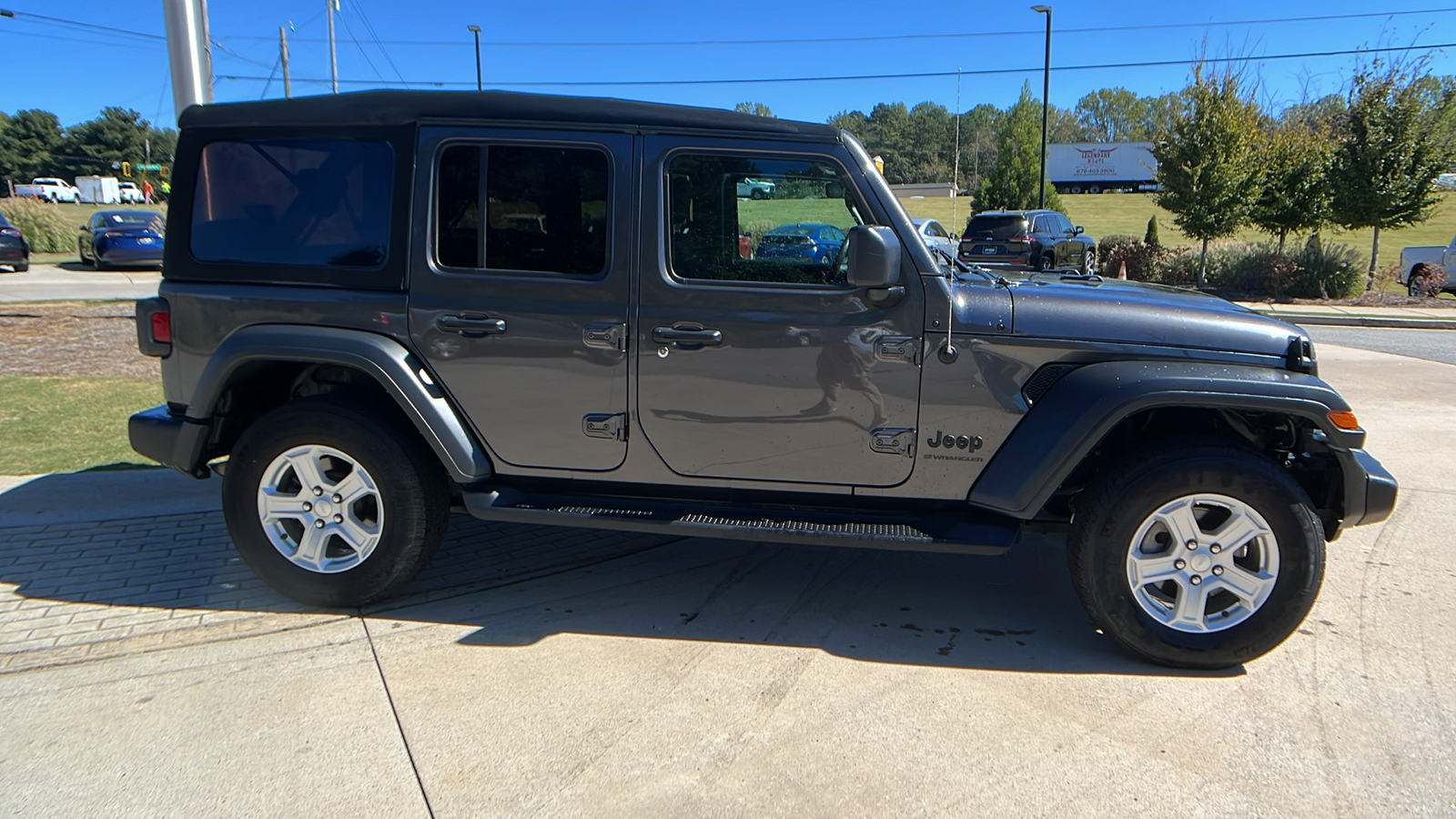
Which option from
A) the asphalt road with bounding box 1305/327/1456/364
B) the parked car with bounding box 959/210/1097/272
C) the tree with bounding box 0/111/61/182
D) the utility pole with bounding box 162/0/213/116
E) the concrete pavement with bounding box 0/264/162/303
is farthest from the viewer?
the tree with bounding box 0/111/61/182

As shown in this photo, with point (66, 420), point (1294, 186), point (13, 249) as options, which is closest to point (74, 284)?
point (13, 249)

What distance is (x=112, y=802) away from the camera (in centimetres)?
273

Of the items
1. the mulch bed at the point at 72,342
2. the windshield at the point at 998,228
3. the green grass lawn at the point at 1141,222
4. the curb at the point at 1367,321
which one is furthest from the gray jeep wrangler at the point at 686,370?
the green grass lawn at the point at 1141,222

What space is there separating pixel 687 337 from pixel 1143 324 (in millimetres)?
1740

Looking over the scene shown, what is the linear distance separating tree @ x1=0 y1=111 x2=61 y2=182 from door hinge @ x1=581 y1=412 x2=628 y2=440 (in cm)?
10063

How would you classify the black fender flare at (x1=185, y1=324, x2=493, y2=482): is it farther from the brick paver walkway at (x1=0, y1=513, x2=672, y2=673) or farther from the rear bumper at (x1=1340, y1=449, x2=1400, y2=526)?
the rear bumper at (x1=1340, y1=449, x2=1400, y2=526)

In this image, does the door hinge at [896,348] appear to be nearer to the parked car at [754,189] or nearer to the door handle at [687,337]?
the door handle at [687,337]

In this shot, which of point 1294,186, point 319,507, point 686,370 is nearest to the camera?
point 686,370

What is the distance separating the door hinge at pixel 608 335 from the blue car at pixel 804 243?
63cm

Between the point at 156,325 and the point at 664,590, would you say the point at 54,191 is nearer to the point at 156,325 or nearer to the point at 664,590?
the point at 156,325

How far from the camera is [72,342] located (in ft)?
36.4

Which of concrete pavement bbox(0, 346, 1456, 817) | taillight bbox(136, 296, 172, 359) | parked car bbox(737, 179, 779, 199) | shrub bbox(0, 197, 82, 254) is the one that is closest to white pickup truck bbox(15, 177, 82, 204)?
shrub bbox(0, 197, 82, 254)

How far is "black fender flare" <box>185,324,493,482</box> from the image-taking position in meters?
3.76

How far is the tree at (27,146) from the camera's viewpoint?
268 feet
